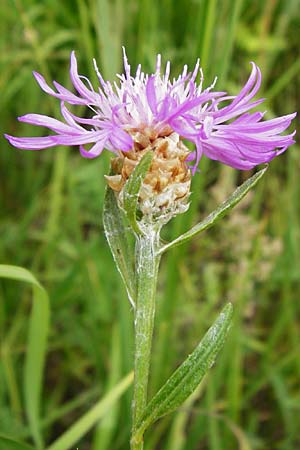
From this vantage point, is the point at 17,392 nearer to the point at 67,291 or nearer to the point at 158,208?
the point at 67,291

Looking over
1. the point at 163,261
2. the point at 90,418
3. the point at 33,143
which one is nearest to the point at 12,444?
the point at 90,418

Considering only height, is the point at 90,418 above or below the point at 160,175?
below

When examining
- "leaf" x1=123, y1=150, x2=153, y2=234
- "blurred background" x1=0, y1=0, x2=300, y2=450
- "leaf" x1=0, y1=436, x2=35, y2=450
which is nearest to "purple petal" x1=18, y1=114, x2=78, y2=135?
"leaf" x1=123, y1=150, x2=153, y2=234

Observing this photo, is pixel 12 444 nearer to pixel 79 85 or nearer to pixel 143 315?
pixel 143 315

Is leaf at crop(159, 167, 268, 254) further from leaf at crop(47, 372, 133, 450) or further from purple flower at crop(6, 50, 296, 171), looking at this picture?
leaf at crop(47, 372, 133, 450)

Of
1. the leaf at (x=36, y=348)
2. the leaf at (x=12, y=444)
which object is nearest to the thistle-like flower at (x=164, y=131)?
the leaf at (x=36, y=348)

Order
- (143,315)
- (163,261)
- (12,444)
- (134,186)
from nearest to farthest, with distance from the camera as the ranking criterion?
1. (134,186)
2. (143,315)
3. (12,444)
4. (163,261)

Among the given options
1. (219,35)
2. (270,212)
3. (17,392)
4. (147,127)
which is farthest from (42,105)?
(147,127)

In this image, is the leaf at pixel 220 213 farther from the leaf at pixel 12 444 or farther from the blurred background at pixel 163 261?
the blurred background at pixel 163 261
